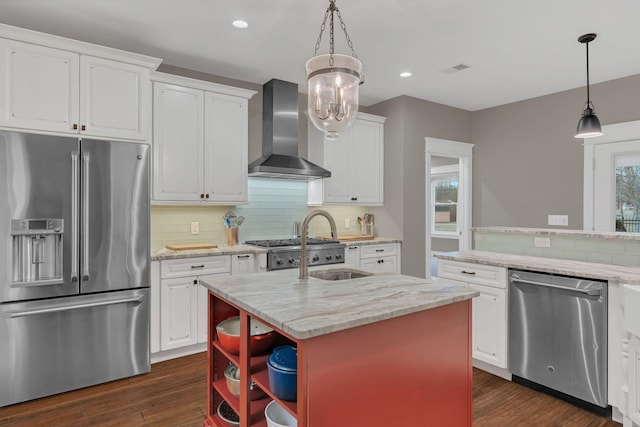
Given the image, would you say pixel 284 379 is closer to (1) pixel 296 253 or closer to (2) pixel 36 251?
(2) pixel 36 251

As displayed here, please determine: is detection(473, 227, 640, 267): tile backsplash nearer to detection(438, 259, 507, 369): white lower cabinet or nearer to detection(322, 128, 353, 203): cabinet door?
detection(438, 259, 507, 369): white lower cabinet

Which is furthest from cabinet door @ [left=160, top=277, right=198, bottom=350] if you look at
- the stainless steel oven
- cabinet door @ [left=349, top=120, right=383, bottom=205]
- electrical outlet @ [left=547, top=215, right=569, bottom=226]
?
electrical outlet @ [left=547, top=215, right=569, bottom=226]

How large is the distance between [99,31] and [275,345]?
291cm

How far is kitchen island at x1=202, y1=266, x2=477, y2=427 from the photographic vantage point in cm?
130

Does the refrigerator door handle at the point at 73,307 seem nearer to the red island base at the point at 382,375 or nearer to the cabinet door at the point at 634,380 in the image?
the red island base at the point at 382,375

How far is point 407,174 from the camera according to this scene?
483 cm

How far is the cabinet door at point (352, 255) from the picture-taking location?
14.2ft

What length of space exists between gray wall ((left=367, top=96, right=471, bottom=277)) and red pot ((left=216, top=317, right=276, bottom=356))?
3.28 metres

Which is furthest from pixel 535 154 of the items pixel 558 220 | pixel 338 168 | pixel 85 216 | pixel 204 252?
pixel 85 216

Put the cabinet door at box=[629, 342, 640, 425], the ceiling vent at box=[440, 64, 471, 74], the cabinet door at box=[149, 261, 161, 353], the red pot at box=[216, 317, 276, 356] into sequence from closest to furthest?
the red pot at box=[216, 317, 276, 356], the cabinet door at box=[629, 342, 640, 425], the cabinet door at box=[149, 261, 161, 353], the ceiling vent at box=[440, 64, 471, 74]

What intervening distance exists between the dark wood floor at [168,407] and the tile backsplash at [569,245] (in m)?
1.05

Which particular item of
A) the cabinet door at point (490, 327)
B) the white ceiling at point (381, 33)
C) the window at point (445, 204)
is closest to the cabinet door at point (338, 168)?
the white ceiling at point (381, 33)

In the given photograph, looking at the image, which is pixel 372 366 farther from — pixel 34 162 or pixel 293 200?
pixel 293 200

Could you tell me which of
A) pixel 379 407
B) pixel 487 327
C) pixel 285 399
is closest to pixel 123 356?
pixel 285 399
